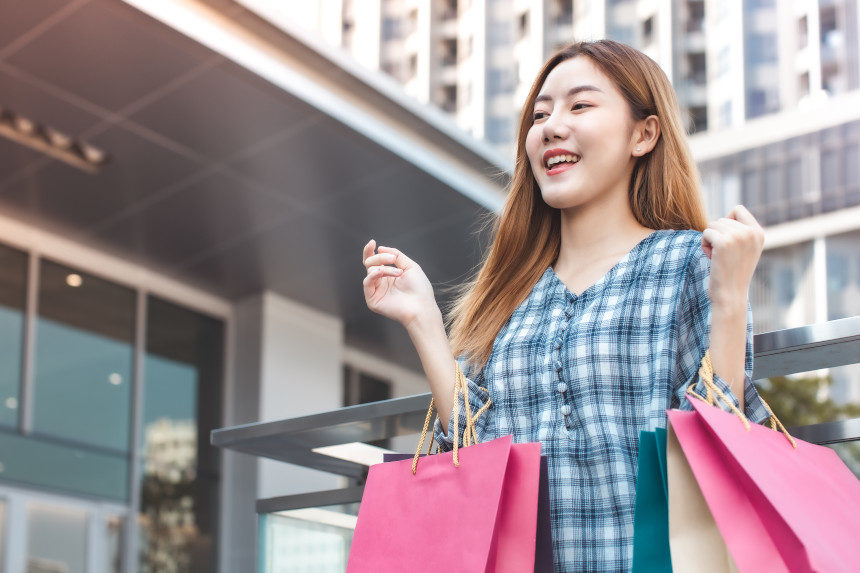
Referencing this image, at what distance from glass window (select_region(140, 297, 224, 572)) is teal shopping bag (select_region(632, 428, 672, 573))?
11.3 m

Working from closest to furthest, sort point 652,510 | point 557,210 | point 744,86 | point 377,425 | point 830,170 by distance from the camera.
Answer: point 652,510 < point 557,210 < point 377,425 < point 830,170 < point 744,86

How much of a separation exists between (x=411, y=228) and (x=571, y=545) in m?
10.1

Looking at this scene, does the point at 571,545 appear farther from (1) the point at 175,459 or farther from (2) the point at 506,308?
(1) the point at 175,459

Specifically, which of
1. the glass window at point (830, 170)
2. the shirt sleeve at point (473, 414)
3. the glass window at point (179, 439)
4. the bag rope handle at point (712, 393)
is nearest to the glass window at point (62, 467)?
the glass window at point (179, 439)

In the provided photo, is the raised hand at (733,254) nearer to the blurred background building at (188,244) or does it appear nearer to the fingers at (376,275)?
the fingers at (376,275)

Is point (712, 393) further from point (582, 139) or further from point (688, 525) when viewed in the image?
point (582, 139)

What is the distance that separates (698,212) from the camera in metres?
1.93

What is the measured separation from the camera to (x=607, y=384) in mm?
1658

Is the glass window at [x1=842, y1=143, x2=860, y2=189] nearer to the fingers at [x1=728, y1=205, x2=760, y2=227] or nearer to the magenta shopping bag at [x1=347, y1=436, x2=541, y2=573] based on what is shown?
the fingers at [x1=728, y1=205, x2=760, y2=227]

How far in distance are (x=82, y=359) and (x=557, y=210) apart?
10.5 meters

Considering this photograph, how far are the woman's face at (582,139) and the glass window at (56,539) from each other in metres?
9.88

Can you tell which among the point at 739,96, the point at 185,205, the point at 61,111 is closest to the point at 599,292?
the point at 61,111

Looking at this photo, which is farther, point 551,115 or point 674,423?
point 551,115

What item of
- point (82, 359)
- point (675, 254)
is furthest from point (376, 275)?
point (82, 359)
